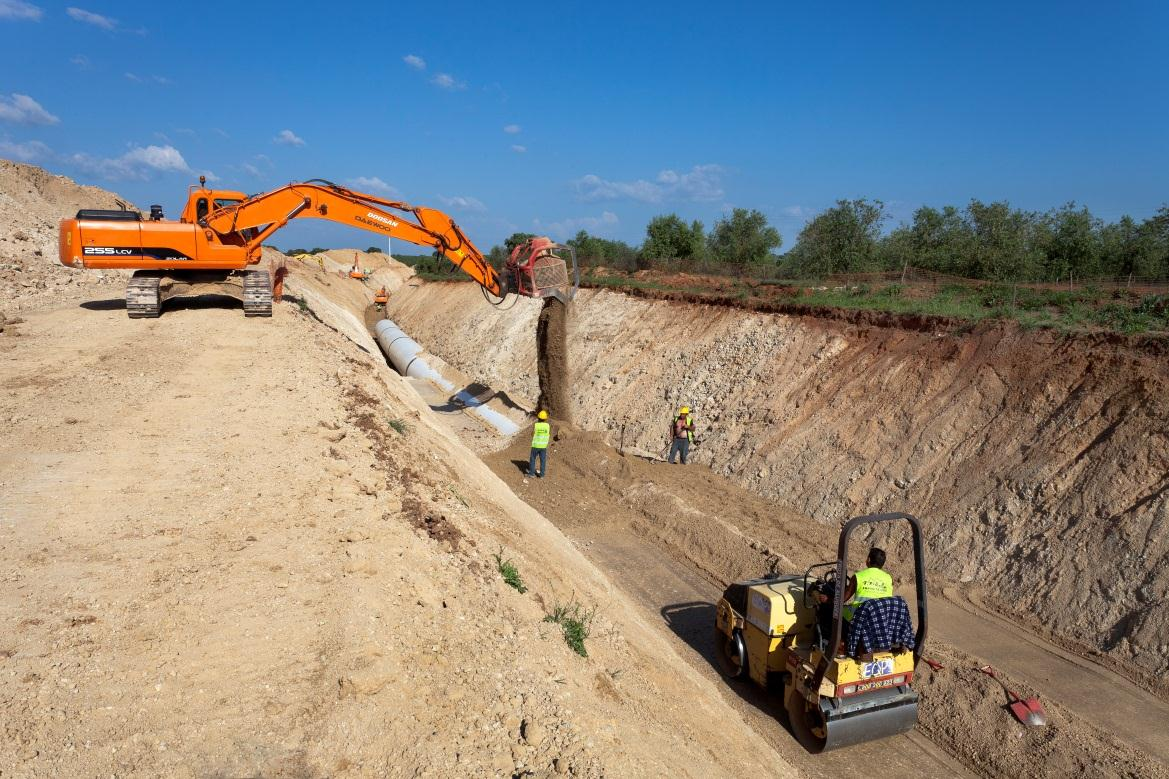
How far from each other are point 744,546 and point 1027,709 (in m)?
4.93

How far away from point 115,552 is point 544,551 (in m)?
4.80

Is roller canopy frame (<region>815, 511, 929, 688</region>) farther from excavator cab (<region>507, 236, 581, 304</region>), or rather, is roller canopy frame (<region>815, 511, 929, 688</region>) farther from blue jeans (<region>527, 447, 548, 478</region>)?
excavator cab (<region>507, 236, 581, 304</region>)

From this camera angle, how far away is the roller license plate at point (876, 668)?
6898mm

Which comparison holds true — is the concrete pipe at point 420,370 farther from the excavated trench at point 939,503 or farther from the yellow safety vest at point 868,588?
the yellow safety vest at point 868,588

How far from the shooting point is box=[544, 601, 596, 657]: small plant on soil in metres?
6.75

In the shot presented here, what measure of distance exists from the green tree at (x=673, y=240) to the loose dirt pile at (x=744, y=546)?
1218 inches

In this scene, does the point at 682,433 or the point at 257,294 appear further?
the point at 682,433

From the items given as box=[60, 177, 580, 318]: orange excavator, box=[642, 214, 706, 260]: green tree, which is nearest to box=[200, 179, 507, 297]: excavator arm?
box=[60, 177, 580, 318]: orange excavator

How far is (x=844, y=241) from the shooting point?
30.8 meters

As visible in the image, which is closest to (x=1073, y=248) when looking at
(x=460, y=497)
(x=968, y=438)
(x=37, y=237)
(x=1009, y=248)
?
(x=1009, y=248)

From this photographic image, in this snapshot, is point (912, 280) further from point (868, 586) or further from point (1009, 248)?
point (868, 586)

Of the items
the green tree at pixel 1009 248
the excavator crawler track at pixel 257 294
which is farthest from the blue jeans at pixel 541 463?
the green tree at pixel 1009 248

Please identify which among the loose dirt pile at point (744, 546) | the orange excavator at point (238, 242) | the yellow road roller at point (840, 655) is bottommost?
the loose dirt pile at point (744, 546)

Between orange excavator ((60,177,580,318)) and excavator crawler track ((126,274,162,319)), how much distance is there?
0.06 feet
